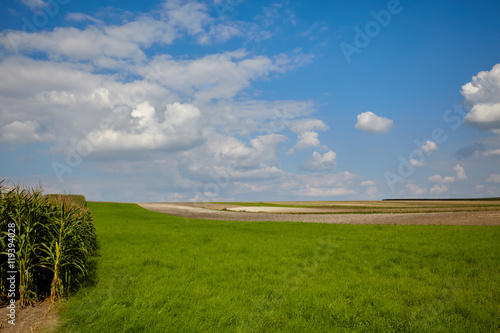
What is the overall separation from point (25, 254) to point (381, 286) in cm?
1224

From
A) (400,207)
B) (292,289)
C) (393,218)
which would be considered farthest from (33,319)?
(400,207)

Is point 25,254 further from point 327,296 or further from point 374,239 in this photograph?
point 374,239

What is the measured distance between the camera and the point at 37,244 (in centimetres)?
1018

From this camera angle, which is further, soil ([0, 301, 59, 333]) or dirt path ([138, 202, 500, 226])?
dirt path ([138, 202, 500, 226])

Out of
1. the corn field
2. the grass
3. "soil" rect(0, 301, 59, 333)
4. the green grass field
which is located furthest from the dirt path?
"soil" rect(0, 301, 59, 333)

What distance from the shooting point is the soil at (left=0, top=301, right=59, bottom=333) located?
28.1ft

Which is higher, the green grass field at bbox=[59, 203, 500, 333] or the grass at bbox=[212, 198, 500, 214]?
the green grass field at bbox=[59, 203, 500, 333]

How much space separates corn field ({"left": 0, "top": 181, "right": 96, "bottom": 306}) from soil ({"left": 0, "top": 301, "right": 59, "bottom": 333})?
0.33 meters

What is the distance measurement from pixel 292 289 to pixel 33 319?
321 inches

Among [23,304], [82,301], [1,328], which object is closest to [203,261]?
[82,301]

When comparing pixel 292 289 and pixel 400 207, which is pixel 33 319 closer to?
pixel 292 289

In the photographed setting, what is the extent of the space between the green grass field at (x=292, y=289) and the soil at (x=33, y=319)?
14.7 inches

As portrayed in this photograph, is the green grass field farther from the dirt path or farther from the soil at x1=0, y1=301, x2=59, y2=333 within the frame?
the dirt path

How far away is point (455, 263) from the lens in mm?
15695
